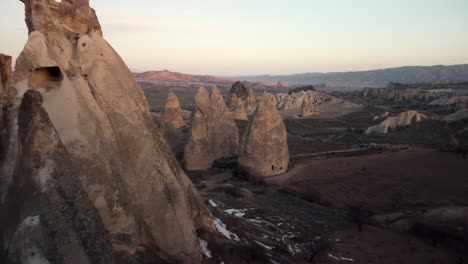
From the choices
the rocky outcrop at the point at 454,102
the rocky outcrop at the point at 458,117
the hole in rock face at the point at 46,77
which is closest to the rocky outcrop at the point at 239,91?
the rocky outcrop at the point at 454,102

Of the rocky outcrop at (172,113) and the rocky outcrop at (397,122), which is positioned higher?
the rocky outcrop at (172,113)

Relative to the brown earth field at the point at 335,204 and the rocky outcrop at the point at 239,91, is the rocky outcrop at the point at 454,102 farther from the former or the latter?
the brown earth field at the point at 335,204

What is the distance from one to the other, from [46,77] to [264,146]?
1667cm

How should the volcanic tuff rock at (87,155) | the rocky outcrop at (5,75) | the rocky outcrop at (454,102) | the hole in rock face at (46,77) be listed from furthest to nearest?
1. the rocky outcrop at (454,102)
2. the hole in rock face at (46,77)
3. the rocky outcrop at (5,75)
4. the volcanic tuff rock at (87,155)

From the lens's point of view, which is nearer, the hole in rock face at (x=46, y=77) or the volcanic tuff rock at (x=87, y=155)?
the volcanic tuff rock at (x=87, y=155)

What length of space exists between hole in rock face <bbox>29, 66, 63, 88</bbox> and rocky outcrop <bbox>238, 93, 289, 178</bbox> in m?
16.3

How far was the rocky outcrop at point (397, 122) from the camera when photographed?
41912 millimetres

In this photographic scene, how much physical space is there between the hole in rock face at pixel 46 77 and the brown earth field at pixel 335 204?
4.38 m

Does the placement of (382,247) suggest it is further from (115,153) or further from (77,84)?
(77,84)

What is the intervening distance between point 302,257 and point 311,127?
38704 millimetres

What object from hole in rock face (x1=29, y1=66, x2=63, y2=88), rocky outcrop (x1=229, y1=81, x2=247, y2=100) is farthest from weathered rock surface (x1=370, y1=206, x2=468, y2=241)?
rocky outcrop (x1=229, y1=81, x2=247, y2=100)

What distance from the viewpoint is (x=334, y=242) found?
45.7 feet

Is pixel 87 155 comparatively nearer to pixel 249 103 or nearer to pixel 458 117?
pixel 458 117

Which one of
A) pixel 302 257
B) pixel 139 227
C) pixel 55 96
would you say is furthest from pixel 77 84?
pixel 302 257
